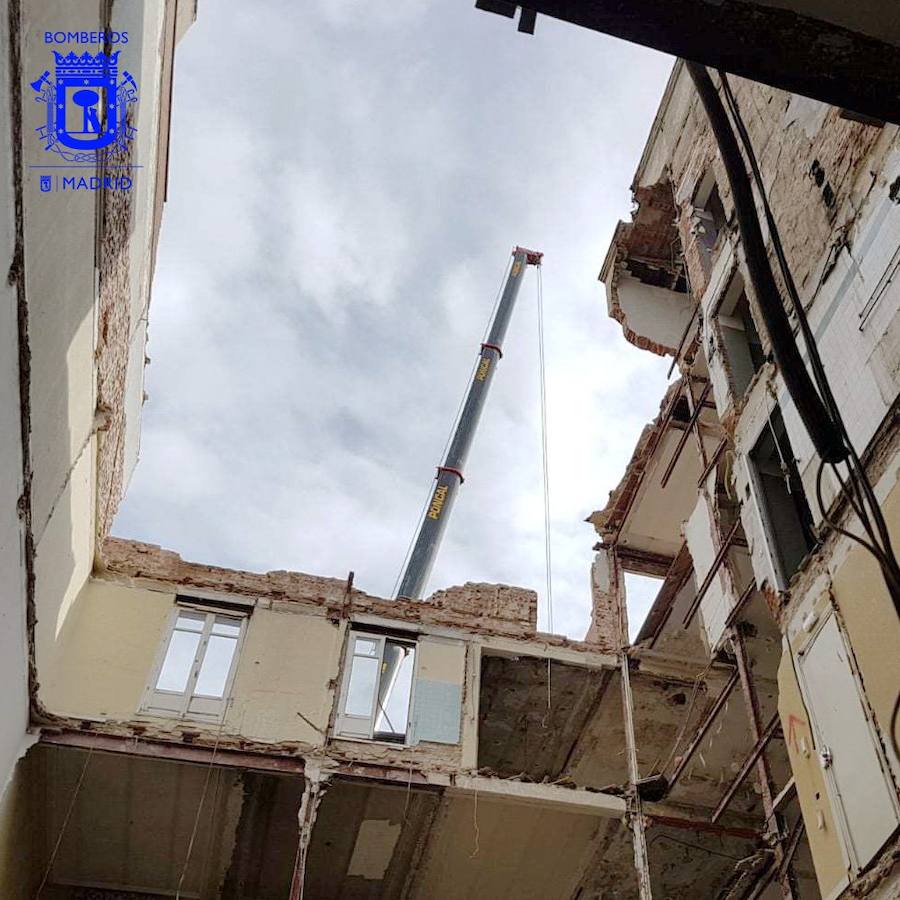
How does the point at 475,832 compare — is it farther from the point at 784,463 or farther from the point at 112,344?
the point at 112,344

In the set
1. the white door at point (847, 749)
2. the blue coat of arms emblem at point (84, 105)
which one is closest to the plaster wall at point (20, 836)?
the blue coat of arms emblem at point (84, 105)

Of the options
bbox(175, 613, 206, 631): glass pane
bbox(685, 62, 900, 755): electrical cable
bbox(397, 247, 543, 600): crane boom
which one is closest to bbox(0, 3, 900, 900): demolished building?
bbox(175, 613, 206, 631): glass pane

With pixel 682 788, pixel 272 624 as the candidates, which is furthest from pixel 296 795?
pixel 682 788

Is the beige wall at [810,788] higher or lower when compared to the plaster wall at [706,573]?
lower

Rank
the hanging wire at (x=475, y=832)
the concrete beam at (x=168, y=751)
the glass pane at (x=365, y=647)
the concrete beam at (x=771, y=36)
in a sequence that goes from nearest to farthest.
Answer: the concrete beam at (x=771, y=36) → the concrete beam at (x=168, y=751) → the hanging wire at (x=475, y=832) → the glass pane at (x=365, y=647)

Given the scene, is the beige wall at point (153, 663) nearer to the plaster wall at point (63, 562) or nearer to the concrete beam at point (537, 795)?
the plaster wall at point (63, 562)

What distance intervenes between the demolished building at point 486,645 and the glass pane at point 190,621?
0.03 m

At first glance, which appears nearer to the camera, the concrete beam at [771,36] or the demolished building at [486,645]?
the concrete beam at [771,36]

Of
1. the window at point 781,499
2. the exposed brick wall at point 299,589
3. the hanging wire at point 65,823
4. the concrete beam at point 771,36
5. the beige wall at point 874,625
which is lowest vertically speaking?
the concrete beam at point 771,36

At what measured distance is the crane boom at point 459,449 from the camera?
21766mm

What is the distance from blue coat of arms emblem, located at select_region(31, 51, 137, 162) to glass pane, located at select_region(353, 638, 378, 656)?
8.72 meters

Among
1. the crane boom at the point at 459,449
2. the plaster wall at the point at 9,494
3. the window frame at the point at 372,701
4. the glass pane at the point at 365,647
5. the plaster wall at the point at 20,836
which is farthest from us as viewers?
the crane boom at the point at 459,449

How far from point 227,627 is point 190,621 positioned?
64 centimetres

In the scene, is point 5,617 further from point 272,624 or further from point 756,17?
point 756,17
